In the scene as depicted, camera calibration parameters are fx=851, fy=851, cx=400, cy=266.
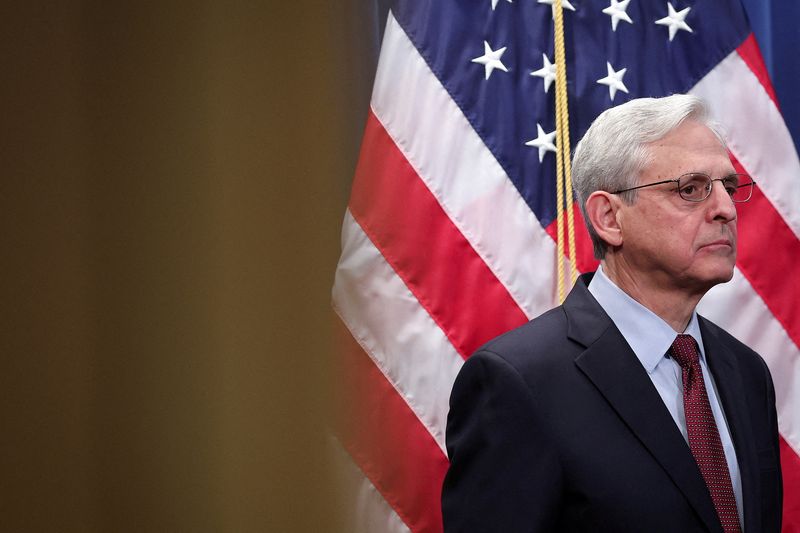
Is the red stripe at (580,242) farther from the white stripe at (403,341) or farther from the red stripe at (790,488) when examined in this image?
the red stripe at (790,488)

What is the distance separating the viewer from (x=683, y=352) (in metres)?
1.19

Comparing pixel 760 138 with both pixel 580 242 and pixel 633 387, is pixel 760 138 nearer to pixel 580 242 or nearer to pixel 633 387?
pixel 580 242

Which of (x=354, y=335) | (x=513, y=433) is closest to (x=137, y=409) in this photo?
(x=513, y=433)

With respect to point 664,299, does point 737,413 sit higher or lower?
lower

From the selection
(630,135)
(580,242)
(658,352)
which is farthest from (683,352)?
(580,242)

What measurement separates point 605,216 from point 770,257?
739mm

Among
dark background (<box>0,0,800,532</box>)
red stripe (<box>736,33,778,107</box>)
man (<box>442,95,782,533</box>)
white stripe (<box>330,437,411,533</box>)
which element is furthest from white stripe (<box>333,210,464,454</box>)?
dark background (<box>0,0,800,532</box>)

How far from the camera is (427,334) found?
173 centimetres

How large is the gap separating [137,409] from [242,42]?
8.4 inches

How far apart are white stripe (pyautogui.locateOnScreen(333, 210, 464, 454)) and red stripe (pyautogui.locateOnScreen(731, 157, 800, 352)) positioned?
0.66m

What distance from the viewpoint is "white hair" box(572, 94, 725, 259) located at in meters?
1.21

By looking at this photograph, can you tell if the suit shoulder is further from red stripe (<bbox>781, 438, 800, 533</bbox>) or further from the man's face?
red stripe (<bbox>781, 438, 800, 533</bbox>)

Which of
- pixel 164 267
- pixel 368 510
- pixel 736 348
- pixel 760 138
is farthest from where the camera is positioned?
pixel 760 138

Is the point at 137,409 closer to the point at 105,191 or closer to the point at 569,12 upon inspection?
the point at 105,191
